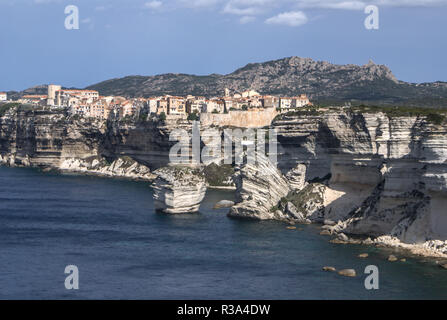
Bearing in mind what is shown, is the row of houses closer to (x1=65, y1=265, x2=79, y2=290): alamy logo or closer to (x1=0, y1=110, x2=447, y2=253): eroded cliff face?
(x1=0, y1=110, x2=447, y2=253): eroded cliff face

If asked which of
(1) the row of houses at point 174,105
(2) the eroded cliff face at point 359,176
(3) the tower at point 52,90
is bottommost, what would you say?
(2) the eroded cliff face at point 359,176

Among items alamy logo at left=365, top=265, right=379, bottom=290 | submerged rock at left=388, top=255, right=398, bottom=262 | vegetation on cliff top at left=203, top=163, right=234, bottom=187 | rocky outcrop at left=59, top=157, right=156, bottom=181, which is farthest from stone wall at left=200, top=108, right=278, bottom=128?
alamy logo at left=365, top=265, right=379, bottom=290

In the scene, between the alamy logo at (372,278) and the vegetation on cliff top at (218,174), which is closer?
the alamy logo at (372,278)

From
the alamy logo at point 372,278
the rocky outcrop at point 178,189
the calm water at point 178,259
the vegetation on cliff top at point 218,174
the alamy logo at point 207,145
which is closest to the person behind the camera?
the calm water at point 178,259

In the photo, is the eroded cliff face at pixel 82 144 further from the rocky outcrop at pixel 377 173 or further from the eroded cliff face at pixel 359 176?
the rocky outcrop at pixel 377 173

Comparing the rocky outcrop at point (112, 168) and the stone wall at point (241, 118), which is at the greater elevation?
the stone wall at point (241, 118)

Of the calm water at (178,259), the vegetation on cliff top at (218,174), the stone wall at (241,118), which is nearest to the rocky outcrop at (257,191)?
the calm water at (178,259)
